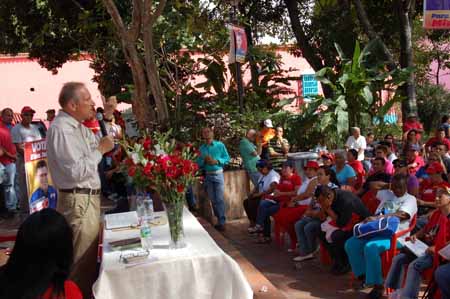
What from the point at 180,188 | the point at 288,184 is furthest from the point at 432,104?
the point at 180,188

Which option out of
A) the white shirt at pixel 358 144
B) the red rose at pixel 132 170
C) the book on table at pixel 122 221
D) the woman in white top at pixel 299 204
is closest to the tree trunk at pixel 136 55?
the woman in white top at pixel 299 204

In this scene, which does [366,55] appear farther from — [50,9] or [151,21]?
[50,9]

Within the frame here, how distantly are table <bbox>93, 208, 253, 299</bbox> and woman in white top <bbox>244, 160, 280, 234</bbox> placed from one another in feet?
15.8

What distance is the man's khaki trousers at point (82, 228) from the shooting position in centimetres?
402

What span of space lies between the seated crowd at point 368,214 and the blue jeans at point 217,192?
0.46 metres

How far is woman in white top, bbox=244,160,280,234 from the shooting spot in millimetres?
8758

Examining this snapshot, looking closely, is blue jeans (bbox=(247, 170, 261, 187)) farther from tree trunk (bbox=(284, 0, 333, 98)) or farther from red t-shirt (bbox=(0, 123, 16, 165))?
tree trunk (bbox=(284, 0, 333, 98))

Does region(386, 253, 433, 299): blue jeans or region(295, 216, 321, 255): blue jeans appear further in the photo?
region(295, 216, 321, 255): blue jeans

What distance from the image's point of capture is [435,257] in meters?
5.17

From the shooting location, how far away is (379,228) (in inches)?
234

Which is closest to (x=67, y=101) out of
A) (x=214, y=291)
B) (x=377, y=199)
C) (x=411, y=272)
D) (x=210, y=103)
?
(x=214, y=291)

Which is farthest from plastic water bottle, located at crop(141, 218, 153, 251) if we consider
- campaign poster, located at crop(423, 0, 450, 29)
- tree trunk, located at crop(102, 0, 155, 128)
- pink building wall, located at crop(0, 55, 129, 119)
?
pink building wall, located at crop(0, 55, 129, 119)

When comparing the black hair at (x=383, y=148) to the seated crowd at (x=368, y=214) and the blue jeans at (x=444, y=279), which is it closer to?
the seated crowd at (x=368, y=214)

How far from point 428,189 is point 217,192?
3.25 meters
